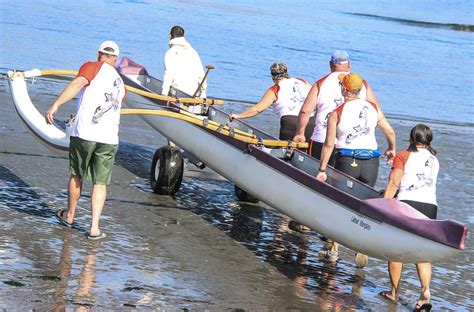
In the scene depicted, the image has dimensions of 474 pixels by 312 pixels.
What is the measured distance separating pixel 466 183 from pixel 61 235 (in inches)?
303

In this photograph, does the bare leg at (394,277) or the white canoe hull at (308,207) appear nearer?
the white canoe hull at (308,207)

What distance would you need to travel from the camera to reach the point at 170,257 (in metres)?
9.82

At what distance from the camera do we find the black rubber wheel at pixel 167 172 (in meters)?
12.5

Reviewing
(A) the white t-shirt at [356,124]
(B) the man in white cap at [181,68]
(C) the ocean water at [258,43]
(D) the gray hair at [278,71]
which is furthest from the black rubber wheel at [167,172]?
(C) the ocean water at [258,43]

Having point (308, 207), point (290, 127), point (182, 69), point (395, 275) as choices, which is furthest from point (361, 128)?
point (182, 69)

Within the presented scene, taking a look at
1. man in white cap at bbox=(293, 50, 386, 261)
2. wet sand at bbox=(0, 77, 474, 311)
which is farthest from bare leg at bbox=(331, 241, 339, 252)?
man in white cap at bbox=(293, 50, 386, 261)

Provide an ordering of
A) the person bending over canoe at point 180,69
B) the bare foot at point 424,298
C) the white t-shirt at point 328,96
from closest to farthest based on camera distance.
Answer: the bare foot at point 424,298
the white t-shirt at point 328,96
the person bending over canoe at point 180,69

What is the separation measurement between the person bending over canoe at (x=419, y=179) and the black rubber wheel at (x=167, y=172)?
392 cm

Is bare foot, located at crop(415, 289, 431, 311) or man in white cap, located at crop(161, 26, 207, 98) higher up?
man in white cap, located at crop(161, 26, 207, 98)

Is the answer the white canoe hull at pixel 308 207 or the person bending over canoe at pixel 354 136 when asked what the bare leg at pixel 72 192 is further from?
the person bending over canoe at pixel 354 136

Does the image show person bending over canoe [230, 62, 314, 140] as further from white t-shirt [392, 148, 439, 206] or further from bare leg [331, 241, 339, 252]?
white t-shirt [392, 148, 439, 206]

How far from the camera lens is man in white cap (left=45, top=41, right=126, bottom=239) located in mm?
9906

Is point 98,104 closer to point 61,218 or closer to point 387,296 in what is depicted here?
point 61,218

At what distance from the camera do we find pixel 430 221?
8484mm
